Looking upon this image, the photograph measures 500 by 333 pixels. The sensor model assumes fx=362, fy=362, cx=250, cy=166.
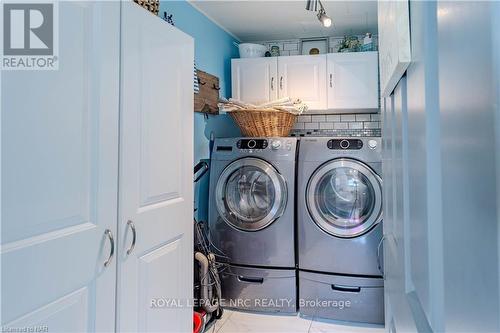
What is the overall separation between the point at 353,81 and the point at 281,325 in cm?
208

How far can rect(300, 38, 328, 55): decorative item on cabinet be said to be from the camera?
355 centimetres

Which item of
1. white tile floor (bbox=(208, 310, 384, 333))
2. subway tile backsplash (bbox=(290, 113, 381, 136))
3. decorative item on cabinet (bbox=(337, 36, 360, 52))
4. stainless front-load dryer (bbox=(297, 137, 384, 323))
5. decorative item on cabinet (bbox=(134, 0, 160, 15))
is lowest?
white tile floor (bbox=(208, 310, 384, 333))

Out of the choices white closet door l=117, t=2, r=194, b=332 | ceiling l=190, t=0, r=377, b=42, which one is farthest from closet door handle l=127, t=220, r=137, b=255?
ceiling l=190, t=0, r=377, b=42

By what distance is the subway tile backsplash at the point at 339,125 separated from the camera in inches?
137

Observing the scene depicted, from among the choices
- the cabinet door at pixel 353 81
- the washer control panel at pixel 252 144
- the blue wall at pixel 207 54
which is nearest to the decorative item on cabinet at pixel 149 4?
the blue wall at pixel 207 54

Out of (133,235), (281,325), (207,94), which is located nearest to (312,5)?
(207,94)

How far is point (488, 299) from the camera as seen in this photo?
1.20ft

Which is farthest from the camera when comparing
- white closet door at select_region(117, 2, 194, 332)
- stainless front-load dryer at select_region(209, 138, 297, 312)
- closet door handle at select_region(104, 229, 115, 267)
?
stainless front-load dryer at select_region(209, 138, 297, 312)

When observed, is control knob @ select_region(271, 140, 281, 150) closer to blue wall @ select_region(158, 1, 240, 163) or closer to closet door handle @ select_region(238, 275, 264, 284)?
blue wall @ select_region(158, 1, 240, 163)

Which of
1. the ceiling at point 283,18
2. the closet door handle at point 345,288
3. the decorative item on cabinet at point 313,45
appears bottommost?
the closet door handle at point 345,288

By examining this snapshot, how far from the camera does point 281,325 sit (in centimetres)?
260

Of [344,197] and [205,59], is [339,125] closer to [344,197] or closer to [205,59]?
[344,197]

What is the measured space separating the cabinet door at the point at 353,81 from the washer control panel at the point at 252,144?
0.81m

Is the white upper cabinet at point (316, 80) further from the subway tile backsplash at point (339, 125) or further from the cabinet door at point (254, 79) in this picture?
the subway tile backsplash at point (339, 125)
